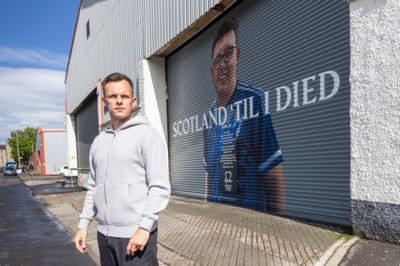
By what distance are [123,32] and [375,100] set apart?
10.9 metres

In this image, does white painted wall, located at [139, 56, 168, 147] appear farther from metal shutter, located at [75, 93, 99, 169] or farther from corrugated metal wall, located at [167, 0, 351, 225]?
metal shutter, located at [75, 93, 99, 169]

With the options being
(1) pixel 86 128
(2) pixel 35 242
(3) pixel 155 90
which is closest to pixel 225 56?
(3) pixel 155 90

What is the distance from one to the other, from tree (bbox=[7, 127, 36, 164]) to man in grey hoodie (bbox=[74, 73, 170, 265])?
9058 cm

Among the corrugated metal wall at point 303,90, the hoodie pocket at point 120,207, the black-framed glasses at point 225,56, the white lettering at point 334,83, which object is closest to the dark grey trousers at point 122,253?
the hoodie pocket at point 120,207

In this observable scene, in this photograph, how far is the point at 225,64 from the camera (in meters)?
8.50

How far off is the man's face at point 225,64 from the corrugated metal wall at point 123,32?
866 mm

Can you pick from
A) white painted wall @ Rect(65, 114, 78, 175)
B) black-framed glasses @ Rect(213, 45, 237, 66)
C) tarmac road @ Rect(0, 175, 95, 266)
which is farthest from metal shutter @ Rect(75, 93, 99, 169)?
black-framed glasses @ Rect(213, 45, 237, 66)

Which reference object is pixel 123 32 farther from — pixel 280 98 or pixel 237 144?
pixel 280 98

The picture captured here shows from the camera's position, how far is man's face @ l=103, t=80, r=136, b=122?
235 cm

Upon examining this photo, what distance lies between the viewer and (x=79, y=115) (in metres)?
25.0

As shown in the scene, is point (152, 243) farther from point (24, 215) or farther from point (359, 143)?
point (24, 215)

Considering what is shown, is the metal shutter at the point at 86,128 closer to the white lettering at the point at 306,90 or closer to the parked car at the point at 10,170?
the white lettering at the point at 306,90

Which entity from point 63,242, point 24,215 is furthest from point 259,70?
point 24,215

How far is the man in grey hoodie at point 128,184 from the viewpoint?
222 cm
